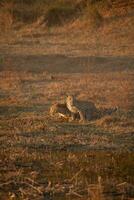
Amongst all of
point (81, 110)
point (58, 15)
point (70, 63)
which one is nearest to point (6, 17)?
point (58, 15)

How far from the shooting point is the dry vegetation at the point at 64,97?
23.1ft

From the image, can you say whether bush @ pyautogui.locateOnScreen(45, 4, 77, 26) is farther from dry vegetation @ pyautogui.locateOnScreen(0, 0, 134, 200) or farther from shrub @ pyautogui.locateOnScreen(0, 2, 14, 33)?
shrub @ pyautogui.locateOnScreen(0, 2, 14, 33)

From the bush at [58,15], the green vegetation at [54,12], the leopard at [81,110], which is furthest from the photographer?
the bush at [58,15]

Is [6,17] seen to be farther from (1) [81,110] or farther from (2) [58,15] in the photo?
(1) [81,110]

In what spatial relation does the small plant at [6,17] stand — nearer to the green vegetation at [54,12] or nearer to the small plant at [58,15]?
the green vegetation at [54,12]

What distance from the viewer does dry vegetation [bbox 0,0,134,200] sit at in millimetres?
7047

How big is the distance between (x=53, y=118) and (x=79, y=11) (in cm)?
1365

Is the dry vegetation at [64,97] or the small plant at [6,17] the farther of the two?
the small plant at [6,17]

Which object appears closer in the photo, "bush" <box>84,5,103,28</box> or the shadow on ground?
the shadow on ground

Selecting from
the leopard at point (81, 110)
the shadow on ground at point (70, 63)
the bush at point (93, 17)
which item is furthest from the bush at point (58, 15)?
the leopard at point (81, 110)

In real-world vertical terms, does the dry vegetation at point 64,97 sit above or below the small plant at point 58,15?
below

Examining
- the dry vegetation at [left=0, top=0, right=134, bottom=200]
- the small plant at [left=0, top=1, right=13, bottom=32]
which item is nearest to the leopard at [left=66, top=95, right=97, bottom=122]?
the dry vegetation at [left=0, top=0, right=134, bottom=200]

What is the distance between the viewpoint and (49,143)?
340 inches

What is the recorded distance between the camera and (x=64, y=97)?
12.1 m
